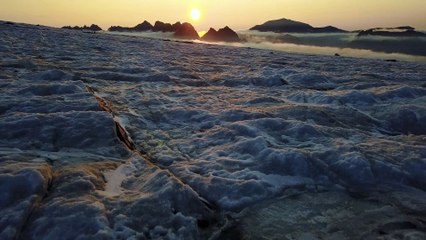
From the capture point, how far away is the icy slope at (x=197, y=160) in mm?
4293

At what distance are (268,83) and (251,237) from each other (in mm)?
10875

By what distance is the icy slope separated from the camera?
4.29 meters

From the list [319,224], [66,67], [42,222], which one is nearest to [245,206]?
[319,224]

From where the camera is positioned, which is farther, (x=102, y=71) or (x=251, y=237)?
(x=102, y=71)

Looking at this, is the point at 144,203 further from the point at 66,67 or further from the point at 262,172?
the point at 66,67

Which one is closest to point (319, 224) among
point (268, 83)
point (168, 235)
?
point (168, 235)

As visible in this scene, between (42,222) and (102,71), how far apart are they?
11536 mm

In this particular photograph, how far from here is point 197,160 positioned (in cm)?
616

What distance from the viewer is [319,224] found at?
14.5ft

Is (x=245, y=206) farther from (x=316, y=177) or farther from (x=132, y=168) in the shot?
(x=132, y=168)

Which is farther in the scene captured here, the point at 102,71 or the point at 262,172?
the point at 102,71

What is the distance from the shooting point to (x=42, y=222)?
3.99 metres

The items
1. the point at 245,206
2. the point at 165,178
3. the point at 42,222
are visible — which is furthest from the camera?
the point at 165,178

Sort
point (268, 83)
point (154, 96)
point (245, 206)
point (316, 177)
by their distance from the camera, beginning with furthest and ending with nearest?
1. point (268, 83)
2. point (154, 96)
3. point (316, 177)
4. point (245, 206)
